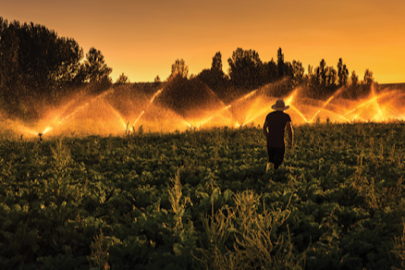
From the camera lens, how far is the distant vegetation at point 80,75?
3103 cm

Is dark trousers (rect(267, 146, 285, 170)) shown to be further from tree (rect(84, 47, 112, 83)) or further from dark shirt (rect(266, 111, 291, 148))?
tree (rect(84, 47, 112, 83))

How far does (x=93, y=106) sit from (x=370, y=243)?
135ft

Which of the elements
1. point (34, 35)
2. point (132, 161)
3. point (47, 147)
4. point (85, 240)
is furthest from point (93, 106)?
point (85, 240)

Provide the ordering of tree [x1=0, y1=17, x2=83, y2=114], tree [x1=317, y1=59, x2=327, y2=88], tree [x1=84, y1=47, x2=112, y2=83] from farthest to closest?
1. tree [x1=317, y1=59, x2=327, y2=88]
2. tree [x1=84, y1=47, x2=112, y2=83]
3. tree [x1=0, y1=17, x2=83, y2=114]

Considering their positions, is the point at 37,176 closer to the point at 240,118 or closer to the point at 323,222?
the point at 323,222

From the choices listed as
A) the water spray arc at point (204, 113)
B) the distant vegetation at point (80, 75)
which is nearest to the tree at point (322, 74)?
the distant vegetation at point (80, 75)

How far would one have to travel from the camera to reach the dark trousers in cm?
757

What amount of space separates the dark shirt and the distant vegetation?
30.6 meters

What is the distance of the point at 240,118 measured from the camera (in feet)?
120

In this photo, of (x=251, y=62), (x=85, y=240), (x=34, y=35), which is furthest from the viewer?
(x=251, y=62)

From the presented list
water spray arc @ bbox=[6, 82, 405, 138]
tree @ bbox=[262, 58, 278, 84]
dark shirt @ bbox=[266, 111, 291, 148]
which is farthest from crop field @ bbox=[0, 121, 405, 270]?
tree @ bbox=[262, 58, 278, 84]

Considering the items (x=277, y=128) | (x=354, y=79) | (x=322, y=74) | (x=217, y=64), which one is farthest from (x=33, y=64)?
(x=354, y=79)

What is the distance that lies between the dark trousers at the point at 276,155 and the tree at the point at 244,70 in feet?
133

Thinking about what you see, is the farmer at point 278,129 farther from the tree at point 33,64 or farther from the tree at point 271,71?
the tree at point 271,71
